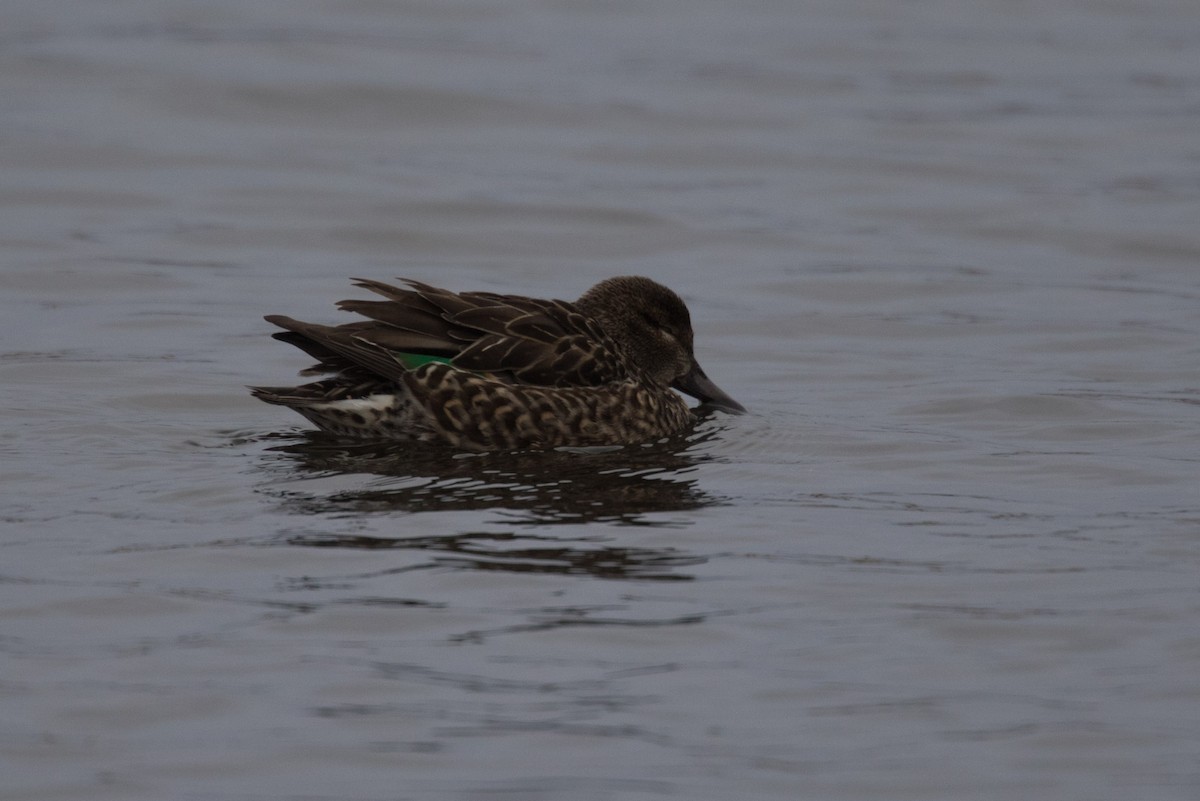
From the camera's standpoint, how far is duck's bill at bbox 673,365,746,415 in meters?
10.7

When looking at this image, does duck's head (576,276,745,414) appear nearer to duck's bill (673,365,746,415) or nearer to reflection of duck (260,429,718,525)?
duck's bill (673,365,746,415)

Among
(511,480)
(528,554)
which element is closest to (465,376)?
(511,480)

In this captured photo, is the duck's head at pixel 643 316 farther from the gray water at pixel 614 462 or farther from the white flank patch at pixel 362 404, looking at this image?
the white flank patch at pixel 362 404

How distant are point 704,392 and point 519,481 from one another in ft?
7.36

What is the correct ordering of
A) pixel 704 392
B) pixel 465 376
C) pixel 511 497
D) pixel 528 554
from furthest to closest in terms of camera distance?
pixel 704 392, pixel 465 376, pixel 511 497, pixel 528 554

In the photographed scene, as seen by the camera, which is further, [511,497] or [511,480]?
[511,480]

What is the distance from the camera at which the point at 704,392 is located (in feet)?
35.2

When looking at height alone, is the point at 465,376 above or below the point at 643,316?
below

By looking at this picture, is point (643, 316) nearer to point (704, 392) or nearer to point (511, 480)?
point (704, 392)

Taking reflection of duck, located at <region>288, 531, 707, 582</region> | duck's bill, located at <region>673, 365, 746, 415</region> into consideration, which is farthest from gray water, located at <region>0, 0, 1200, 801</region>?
duck's bill, located at <region>673, 365, 746, 415</region>

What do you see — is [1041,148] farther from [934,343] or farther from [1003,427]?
[1003,427]

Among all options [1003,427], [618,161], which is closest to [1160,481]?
[1003,427]

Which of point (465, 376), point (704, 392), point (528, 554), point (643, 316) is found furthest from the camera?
point (704, 392)

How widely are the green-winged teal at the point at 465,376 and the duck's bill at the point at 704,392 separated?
975 mm
